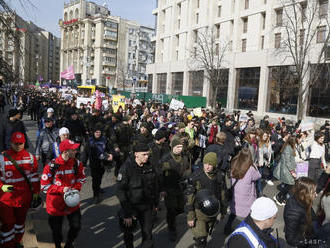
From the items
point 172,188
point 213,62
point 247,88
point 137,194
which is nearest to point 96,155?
point 172,188

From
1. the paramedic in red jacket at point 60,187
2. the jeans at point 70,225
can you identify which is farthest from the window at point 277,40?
the jeans at point 70,225

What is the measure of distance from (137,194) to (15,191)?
1.67m

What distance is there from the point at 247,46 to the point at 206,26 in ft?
27.3

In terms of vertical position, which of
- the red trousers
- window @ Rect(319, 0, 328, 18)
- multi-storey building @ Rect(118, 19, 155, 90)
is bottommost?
the red trousers

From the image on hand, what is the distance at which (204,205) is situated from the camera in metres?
3.76

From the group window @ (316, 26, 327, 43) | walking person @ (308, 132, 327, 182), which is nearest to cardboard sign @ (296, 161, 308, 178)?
walking person @ (308, 132, 327, 182)

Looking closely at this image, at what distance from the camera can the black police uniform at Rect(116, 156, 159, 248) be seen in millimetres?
3784

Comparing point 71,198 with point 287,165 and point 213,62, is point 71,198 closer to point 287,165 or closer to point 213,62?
point 287,165

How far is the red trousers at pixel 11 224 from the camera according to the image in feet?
12.7

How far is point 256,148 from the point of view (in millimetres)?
8188

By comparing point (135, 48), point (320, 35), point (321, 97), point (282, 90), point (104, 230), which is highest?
point (135, 48)

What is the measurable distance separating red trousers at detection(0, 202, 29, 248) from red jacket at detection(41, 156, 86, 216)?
468mm

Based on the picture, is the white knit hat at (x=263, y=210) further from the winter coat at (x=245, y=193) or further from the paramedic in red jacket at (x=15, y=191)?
the paramedic in red jacket at (x=15, y=191)

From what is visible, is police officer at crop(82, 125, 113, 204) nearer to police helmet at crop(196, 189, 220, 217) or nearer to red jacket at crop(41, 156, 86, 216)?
red jacket at crop(41, 156, 86, 216)
